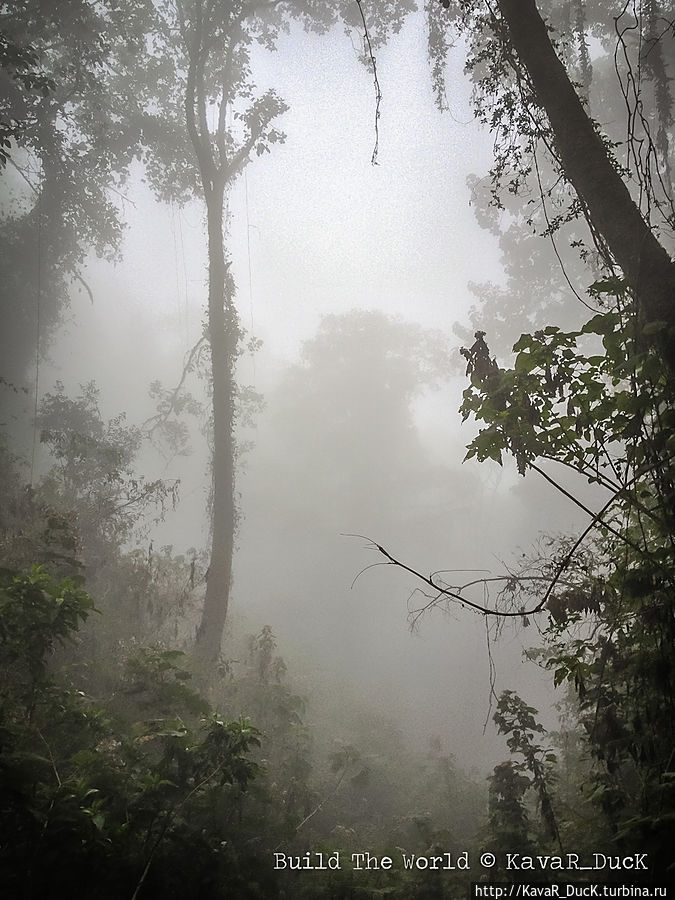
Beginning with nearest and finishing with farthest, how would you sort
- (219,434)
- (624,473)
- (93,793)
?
1. (624,473)
2. (93,793)
3. (219,434)

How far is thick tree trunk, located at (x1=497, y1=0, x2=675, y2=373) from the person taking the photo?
2.46 metres

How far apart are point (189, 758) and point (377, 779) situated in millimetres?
6497

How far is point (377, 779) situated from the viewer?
8.66m

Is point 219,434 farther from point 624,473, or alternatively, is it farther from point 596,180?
point 624,473

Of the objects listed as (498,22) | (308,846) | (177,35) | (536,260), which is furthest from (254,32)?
(308,846)

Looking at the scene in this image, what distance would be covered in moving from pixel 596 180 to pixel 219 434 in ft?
29.0

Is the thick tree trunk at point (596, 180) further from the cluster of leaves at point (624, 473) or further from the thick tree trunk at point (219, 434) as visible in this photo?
the thick tree trunk at point (219, 434)

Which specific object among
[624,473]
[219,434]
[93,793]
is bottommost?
[93,793]

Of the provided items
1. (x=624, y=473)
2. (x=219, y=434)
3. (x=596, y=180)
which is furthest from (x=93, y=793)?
(x=219, y=434)

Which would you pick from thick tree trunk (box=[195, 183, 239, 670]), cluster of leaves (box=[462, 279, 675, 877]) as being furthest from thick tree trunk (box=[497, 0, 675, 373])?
thick tree trunk (box=[195, 183, 239, 670])

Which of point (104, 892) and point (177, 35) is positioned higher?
point (177, 35)

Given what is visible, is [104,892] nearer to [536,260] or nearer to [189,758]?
[189,758]

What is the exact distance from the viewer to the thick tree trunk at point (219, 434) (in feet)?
29.9

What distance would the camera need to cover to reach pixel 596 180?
2.82 metres
